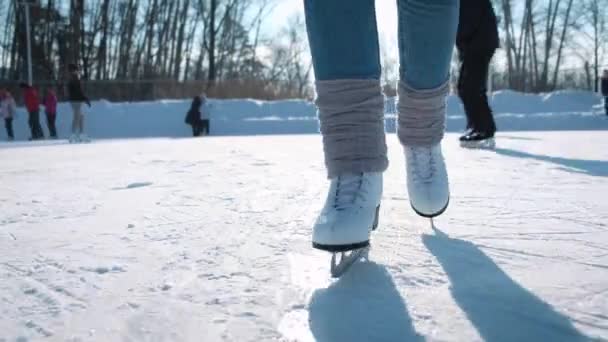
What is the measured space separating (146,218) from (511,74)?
19.3 meters

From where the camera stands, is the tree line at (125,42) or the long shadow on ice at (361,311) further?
the tree line at (125,42)

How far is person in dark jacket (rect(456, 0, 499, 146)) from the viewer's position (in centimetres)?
256

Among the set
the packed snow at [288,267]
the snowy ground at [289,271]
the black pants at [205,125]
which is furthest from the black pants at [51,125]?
the snowy ground at [289,271]

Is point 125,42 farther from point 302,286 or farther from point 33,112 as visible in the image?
point 302,286

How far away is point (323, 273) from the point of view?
62 cm

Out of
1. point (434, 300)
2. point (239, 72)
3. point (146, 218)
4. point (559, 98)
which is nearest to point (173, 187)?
point (146, 218)

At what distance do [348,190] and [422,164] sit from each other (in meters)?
0.23

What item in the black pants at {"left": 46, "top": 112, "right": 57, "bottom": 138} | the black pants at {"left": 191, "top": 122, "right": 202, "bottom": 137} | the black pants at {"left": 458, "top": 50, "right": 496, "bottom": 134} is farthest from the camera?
the black pants at {"left": 191, "top": 122, "right": 202, "bottom": 137}

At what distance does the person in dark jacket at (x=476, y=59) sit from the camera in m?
2.56

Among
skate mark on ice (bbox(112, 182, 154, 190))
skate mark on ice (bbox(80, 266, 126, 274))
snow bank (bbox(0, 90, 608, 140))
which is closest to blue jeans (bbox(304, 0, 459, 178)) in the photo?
skate mark on ice (bbox(80, 266, 126, 274))

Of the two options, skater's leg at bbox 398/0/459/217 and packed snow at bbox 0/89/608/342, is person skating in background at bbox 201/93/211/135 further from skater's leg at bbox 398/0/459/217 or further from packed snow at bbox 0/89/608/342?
skater's leg at bbox 398/0/459/217

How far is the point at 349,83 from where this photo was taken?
0.75 metres

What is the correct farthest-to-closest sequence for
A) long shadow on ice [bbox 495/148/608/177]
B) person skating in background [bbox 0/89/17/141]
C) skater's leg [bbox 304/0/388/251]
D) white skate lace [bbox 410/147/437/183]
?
1. person skating in background [bbox 0/89/17/141]
2. long shadow on ice [bbox 495/148/608/177]
3. white skate lace [bbox 410/147/437/183]
4. skater's leg [bbox 304/0/388/251]

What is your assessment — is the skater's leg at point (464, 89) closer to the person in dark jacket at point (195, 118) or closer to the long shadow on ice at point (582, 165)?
the long shadow on ice at point (582, 165)
